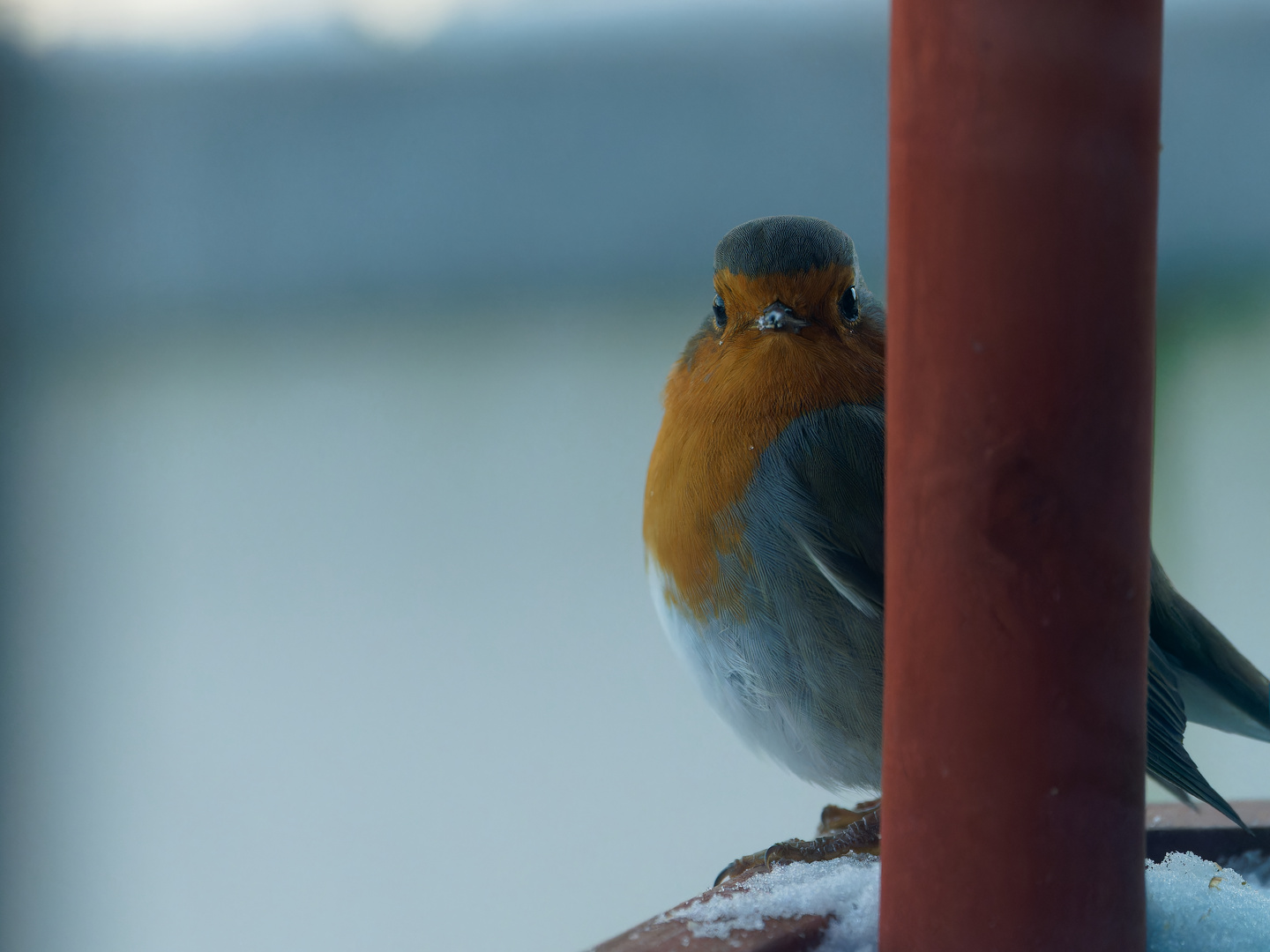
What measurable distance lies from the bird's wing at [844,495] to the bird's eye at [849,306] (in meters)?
0.08

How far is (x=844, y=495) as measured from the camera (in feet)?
3.06

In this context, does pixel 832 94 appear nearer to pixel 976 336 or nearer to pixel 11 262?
pixel 976 336

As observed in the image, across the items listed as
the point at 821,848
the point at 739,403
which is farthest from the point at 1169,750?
the point at 739,403

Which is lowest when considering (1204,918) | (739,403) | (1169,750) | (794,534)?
(1204,918)

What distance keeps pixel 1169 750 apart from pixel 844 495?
0.98 ft

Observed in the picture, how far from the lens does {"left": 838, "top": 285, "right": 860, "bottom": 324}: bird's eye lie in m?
0.99

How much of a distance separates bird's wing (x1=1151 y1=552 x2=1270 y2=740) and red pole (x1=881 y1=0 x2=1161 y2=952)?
0.49 meters

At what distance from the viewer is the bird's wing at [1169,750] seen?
0.83 meters

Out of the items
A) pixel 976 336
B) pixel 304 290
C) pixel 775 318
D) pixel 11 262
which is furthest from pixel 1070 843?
pixel 11 262

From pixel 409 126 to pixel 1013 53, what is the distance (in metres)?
1.86

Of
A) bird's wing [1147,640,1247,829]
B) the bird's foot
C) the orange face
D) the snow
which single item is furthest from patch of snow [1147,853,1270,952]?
the orange face

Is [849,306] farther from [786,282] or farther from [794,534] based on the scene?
[794,534]

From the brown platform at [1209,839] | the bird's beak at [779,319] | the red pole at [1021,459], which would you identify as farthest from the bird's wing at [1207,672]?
the red pole at [1021,459]

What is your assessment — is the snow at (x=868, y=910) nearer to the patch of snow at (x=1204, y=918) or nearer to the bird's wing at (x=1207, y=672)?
the patch of snow at (x=1204, y=918)
